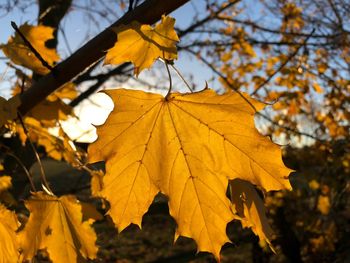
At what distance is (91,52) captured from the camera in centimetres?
96

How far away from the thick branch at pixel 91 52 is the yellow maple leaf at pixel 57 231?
0.27m

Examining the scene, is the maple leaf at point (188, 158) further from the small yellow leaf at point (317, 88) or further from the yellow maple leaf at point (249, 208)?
the small yellow leaf at point (317, 88)

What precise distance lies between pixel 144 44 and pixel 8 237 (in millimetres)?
572

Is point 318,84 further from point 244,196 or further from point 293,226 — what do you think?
point 244,196

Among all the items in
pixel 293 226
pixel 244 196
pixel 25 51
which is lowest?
pixel 244 196

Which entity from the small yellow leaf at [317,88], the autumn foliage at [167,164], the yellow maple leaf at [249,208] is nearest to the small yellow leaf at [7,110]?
the autumn foliage at [167,164]

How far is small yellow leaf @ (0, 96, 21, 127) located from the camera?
3.15 feet

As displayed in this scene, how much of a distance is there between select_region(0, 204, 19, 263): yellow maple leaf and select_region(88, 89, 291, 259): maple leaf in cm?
29

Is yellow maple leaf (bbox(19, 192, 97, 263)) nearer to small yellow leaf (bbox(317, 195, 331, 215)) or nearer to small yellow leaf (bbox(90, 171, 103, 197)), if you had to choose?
small yellow leaf (bbox(90, 171, 103, 197))

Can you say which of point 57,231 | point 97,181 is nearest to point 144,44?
point 57,231

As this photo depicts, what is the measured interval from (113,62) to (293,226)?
4.78 m

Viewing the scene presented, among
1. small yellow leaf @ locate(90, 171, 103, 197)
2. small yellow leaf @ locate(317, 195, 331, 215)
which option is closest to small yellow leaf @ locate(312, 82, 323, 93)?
small yellow leaf @ locate(317, 195, 331, 215)

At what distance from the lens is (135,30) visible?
2.74 ft

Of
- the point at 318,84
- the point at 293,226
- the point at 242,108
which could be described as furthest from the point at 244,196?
the point at 293,226
